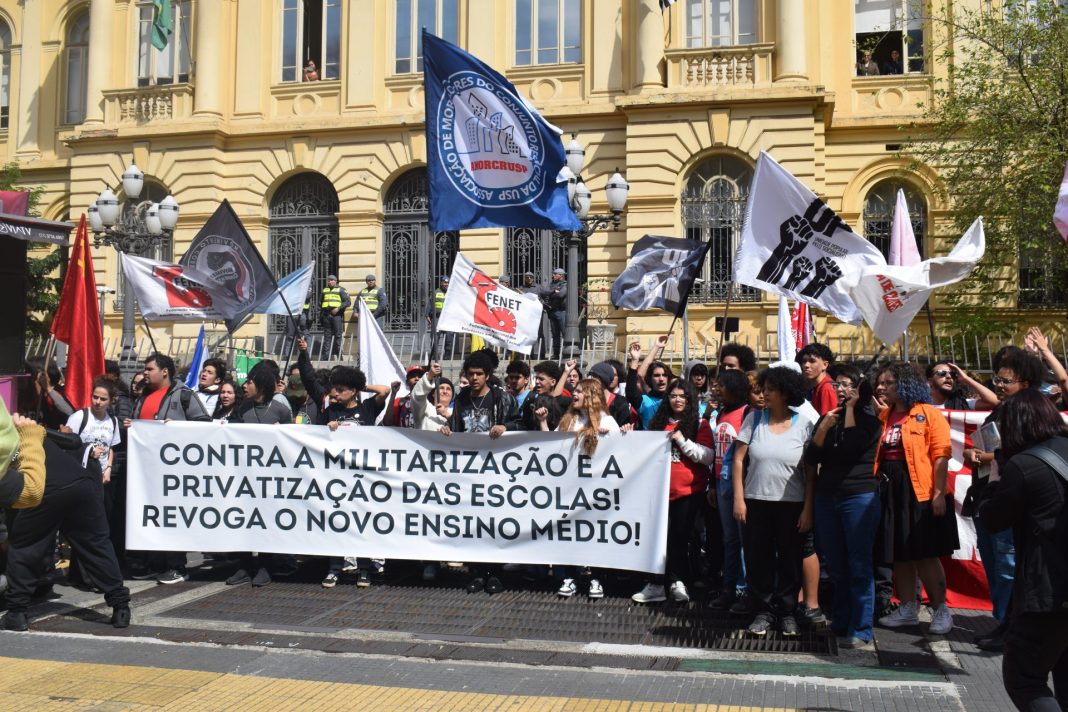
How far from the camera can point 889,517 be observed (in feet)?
25.7

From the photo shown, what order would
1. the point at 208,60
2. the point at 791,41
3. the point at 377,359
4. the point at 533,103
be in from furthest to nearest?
the point at 208,60 < the point at 533,103 < the point at 791,41 < the point at 377,359

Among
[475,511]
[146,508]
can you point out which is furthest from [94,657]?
[475,511]

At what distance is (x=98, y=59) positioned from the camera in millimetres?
27281

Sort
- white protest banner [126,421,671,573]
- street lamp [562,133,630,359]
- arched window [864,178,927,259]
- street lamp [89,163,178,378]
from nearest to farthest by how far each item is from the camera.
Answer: white protest banner [126,421,671,573] → street lamp [562,133,630,359] → street lamp [89,163,178,378] → arched window [864,178,927,259]

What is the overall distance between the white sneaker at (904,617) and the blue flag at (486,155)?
4193 millimetres

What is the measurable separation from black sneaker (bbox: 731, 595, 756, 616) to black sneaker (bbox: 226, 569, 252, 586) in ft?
13.6

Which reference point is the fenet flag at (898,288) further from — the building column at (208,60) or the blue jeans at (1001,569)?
the building column at (208,60)

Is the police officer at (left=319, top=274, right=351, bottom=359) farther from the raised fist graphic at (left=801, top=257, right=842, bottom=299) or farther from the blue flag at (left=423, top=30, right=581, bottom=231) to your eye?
the raised fist graphic at (left=801, top=257, right=842, bottom=299)

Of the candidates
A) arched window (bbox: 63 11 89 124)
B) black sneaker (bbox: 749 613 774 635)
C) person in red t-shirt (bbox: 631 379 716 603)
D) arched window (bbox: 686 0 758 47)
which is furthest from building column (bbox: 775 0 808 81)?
arched window (bbox: 63 11 89 124)

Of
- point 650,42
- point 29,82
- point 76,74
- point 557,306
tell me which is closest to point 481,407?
point 557,306

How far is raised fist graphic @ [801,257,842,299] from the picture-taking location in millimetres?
10188

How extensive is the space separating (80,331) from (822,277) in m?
6.57

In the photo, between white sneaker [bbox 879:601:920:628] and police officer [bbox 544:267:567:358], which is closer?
white sneaker [bbox 879:601:920:628]

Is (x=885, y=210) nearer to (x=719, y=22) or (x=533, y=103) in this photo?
(x=719, y=22)
